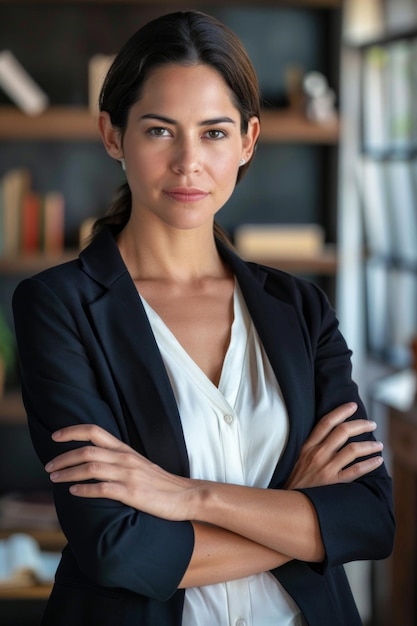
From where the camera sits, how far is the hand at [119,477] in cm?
155

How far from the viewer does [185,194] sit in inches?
65.8

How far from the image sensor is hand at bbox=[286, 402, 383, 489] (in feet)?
5.63

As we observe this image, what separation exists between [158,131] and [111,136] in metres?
0.12

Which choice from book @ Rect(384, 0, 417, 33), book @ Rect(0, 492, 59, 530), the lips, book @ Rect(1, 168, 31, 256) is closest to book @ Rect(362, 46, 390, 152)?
book @ Rect(384, 0, 417, 33)

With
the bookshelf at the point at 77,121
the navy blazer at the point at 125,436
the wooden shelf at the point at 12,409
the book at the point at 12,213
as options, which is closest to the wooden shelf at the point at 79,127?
the bookshelf at the point at 77,121

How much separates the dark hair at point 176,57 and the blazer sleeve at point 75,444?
34 centimetres

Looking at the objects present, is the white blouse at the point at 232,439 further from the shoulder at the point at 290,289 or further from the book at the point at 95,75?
the book at the point at 95,75

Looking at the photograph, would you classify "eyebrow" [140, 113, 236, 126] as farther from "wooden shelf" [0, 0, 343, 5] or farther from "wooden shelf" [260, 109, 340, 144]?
"wooden shelf" [0, 0, 343, 5]

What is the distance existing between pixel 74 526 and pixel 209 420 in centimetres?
26

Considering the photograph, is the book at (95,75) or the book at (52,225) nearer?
the book at (95,75)

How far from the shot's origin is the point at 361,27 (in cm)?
490

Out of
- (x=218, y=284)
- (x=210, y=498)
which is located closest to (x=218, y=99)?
(x=218, y=284)

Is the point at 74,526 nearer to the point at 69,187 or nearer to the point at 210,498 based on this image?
the point at 210,498

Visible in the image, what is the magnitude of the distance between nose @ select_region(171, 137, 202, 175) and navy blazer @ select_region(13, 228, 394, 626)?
0.20 m
